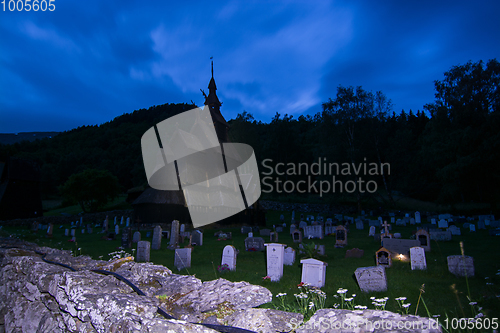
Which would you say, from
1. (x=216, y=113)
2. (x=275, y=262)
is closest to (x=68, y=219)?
(x=216, y=113)

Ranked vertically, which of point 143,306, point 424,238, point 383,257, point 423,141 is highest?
point 423,141

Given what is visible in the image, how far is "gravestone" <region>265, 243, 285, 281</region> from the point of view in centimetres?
748

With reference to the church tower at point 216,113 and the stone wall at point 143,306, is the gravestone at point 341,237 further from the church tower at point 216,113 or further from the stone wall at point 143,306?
the church tower at point 216,113

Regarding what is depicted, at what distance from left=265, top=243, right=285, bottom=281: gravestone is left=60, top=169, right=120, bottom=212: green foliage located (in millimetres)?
38805

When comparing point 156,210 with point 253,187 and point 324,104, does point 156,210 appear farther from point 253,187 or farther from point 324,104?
point 324,104

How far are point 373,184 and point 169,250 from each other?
28.2 m

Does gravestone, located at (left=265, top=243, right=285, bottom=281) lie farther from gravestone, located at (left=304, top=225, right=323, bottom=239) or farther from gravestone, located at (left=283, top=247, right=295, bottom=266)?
gravestone, located at (left=304, top=225, right=323, bottom=239)

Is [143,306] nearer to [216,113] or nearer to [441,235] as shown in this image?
[441,235]

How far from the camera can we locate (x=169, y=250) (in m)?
13.5

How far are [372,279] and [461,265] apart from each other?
3.41m

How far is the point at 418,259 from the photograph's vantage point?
27.8ft

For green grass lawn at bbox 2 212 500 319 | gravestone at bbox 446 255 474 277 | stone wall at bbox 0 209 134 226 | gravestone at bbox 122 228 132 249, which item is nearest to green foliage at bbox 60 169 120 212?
stone wall at bbox 0 209 134 226

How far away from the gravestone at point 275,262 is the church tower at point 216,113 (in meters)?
25.1

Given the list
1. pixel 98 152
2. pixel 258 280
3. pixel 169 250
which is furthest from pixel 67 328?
pixel 98 152
